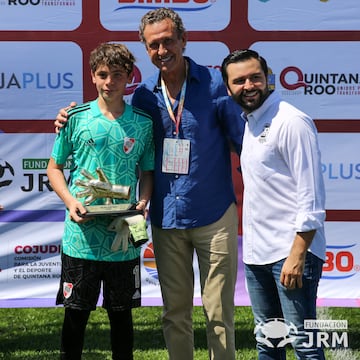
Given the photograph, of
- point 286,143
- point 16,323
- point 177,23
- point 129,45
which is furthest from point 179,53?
point 16,323

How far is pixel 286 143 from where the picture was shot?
214 centimetres

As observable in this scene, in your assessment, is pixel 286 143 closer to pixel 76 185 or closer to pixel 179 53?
pixel 179 53

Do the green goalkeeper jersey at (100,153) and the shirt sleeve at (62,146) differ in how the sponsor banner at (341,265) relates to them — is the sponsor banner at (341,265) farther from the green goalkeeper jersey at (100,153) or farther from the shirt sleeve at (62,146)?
the shirt sleeve at (62,146)

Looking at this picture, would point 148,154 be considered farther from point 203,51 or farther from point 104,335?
point 104,335

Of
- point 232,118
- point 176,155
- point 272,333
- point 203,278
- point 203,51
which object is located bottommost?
point 272,333

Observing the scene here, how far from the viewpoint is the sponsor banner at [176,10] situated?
3678 mm

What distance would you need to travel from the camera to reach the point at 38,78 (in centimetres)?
372

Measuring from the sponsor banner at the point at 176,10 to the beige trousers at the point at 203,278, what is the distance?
4.49 ft

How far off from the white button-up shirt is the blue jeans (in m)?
0.06

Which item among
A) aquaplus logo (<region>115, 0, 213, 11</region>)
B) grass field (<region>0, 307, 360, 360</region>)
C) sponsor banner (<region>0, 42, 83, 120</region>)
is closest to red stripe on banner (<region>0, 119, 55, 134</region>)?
sponsor banner (<region>0, 42, 83, 120</region>)

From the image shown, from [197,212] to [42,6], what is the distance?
1768 millimetres

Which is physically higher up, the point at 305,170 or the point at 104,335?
the point at 305,170

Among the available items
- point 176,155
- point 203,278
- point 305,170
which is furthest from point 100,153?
point 305,170

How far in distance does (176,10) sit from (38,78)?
947mm
